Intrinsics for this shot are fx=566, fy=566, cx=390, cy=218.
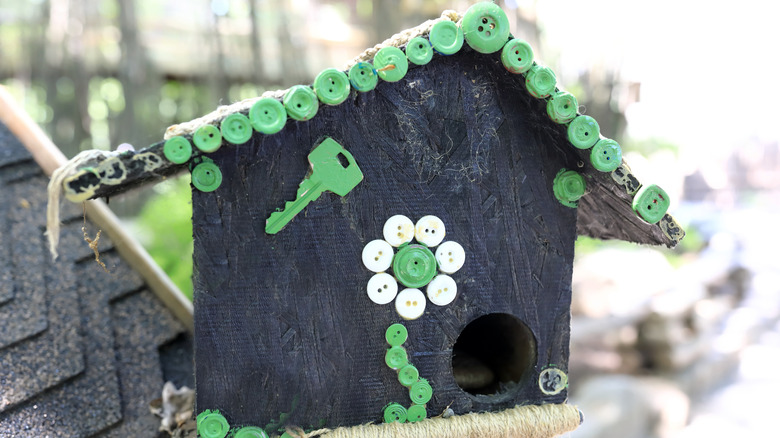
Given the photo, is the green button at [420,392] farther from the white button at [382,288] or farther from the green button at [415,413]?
the white button at [382,288]

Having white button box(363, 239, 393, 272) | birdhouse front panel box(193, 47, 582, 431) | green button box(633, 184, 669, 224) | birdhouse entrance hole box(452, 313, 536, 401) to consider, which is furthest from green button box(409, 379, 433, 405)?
green button box(633, 184, 669, 224)

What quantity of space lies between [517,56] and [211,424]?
756 mm

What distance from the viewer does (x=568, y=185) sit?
40.1 inches

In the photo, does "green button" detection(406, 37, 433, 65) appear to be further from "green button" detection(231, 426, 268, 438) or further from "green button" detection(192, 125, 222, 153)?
"green button" detection(231, 426, 268, 438)

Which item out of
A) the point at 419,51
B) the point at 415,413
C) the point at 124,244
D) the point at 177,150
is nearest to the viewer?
the point at 177,150

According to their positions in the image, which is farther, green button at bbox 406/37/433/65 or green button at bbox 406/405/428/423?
green button at bbox 406/405/428/423

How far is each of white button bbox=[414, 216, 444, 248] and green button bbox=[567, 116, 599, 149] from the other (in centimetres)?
26

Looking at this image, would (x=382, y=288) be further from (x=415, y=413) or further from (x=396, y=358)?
(x=415, y=413)

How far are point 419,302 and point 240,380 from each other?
32cm

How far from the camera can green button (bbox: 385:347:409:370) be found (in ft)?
3.16

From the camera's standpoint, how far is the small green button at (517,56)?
0.89 meters

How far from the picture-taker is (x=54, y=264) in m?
1.30

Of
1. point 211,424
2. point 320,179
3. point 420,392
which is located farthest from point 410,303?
point 211,424

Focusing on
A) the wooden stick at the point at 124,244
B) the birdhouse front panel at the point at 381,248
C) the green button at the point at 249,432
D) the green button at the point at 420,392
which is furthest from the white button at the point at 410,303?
the wooden stick at the point at 124,244
